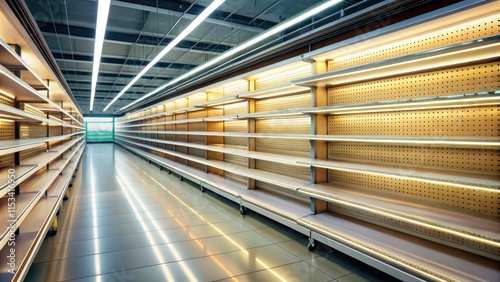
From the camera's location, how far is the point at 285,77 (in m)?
4.34

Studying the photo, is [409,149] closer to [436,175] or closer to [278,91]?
[436,175]

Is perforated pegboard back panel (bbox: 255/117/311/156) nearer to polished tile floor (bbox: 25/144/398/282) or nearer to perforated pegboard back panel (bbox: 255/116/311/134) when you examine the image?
perforated pegboard back panel (bbox: 255/116/311/134)

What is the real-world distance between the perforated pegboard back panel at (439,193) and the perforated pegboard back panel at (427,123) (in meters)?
0.45

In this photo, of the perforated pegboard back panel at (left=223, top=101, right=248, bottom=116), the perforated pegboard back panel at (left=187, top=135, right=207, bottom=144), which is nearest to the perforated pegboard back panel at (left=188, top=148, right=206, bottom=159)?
the perforated pegboard back panel at (left=187, top=135, right=207, bottom=144)

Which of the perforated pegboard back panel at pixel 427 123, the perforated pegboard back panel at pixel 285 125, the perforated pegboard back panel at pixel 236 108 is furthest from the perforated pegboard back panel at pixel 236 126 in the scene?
the perforated pegboard back panel at pixel 427 123

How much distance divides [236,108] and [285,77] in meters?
1.71

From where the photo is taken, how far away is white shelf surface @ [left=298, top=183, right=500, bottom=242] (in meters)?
1.95

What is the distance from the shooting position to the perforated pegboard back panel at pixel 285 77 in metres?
3.91

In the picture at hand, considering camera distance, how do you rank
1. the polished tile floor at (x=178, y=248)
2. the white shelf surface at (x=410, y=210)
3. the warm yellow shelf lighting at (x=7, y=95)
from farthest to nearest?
the warm yellow shelf lighting at (x=7, y=95)
the polished tile floor at (x=178, y=248)
the white shelf surface at (x=410, y=210)

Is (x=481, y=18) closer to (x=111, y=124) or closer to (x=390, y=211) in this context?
(x=390, y=211)

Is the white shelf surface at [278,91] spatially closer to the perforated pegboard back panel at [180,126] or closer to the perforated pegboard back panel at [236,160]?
the perforated pegboard back panel at [236,160]

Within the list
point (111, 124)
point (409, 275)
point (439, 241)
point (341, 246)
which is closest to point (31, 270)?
point (341, 246)

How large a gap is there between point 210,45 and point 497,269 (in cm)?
894

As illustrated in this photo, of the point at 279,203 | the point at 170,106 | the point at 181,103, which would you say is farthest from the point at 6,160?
the point at 170,106
